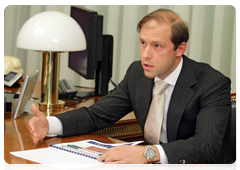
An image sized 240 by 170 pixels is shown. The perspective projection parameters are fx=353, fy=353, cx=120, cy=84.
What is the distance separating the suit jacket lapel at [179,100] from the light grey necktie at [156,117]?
0.17 feet

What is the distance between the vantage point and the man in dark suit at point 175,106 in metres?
1.48

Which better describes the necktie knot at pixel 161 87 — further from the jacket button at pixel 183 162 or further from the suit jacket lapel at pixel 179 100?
the jacket button at pixel 183 162

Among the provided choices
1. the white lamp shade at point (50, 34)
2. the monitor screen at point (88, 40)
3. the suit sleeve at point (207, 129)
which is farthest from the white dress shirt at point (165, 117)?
the monitor screen at point (88, 40)

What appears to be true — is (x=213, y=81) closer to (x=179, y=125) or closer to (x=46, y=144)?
(x=179, y=125)

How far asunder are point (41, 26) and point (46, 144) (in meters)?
0.94

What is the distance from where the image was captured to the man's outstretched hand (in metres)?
1.58

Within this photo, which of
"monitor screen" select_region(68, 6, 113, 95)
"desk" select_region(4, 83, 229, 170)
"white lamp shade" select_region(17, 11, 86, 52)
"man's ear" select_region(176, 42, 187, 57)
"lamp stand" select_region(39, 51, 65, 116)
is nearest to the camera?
"desk" select_region(4, 83, 229, 170)

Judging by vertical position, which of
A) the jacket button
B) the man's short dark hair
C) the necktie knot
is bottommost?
the jacket button

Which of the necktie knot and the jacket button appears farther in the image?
the necktie knot

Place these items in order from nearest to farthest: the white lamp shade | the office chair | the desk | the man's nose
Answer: the desk → the man's nose → the office chair → the white lamp shade

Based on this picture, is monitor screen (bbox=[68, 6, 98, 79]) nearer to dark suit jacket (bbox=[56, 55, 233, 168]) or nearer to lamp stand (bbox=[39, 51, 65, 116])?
lamp stand (bbox=[39, 51, 65, 116])

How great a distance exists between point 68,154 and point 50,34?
1.04 metres

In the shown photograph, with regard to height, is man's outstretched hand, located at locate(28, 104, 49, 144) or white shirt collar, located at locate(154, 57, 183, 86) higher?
white shirt collar, located at locate(154, 57, 183, 86)

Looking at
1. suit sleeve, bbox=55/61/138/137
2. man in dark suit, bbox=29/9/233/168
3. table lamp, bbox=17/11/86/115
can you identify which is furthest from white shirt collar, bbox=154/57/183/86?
table lamp, bbox=17/11/86/115
